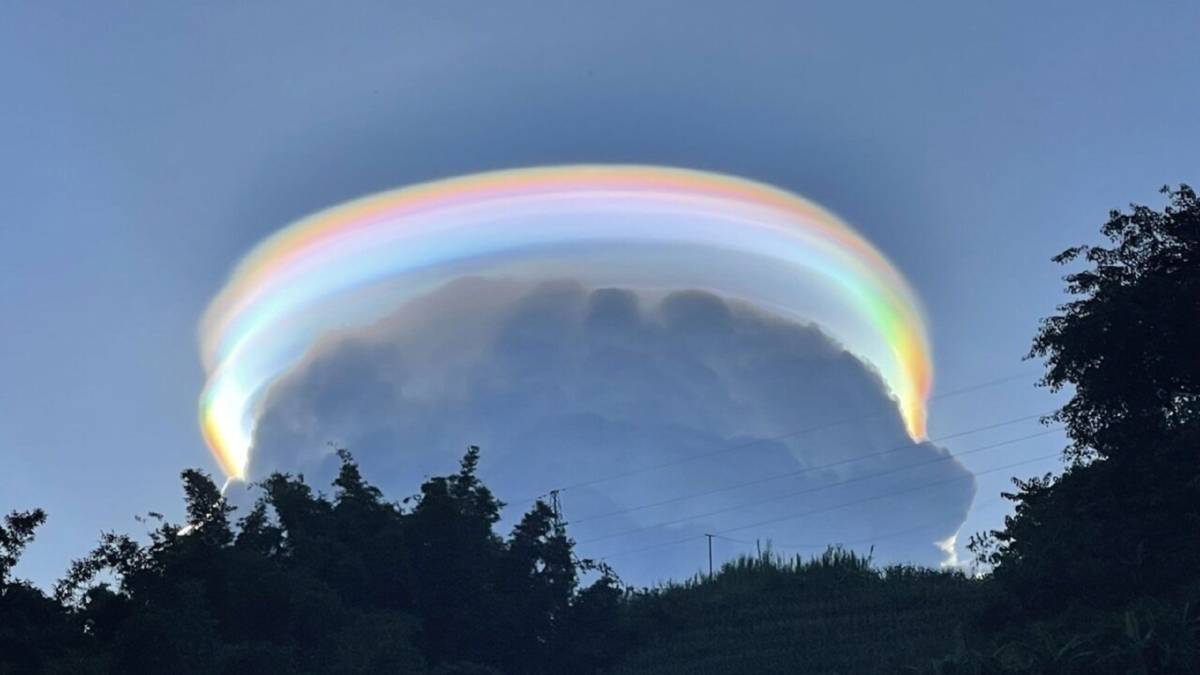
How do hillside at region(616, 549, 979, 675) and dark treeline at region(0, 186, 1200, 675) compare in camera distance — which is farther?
hillside at region(616, 549, 979, 675)

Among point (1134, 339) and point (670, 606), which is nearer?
point (1134, 339)

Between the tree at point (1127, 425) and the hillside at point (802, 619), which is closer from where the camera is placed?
the tree at point (1127, 425)

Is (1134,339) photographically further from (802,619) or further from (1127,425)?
(802,619)

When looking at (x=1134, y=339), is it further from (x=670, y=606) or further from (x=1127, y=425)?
(x=670, y=606)

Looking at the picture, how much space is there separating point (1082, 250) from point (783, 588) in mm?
17037

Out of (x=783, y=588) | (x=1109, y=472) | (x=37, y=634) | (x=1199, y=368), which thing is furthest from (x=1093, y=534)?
(x=37, y=634)

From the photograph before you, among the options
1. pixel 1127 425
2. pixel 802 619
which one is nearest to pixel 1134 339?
pixel 1127 425

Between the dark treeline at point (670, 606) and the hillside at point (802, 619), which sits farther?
the hillside at point (802, 619)

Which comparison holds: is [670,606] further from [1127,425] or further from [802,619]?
[1127,425]

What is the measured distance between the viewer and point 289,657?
2806cm

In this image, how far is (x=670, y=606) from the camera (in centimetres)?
4091

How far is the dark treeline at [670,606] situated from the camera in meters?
25.5

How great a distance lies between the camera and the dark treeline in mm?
25453

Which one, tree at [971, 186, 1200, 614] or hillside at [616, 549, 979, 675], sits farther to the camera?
hillside at [616, 549, 979, 675]
